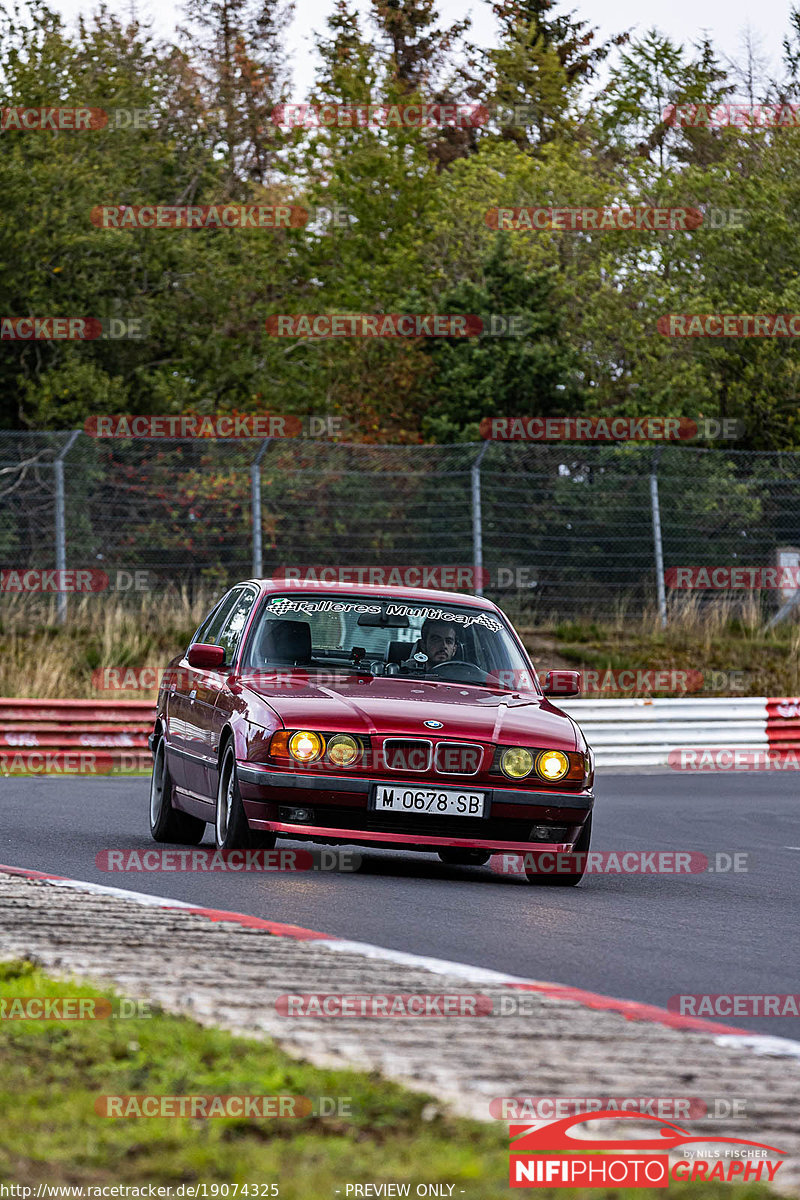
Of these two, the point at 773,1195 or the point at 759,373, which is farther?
the point at 759,373

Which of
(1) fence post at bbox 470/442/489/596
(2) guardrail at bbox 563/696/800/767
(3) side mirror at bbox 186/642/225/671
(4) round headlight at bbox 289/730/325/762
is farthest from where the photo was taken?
(1) fence post at bbox 470/442/489/596

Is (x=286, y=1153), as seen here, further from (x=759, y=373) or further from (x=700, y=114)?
(x=700, y=114)

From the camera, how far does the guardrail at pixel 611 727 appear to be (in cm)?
1973

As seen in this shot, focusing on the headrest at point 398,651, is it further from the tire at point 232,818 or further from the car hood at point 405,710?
the tire at point 232,818

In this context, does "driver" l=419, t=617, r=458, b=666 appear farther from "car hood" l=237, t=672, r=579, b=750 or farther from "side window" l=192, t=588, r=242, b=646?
"side window" l=192, t=588, r=242, b=646

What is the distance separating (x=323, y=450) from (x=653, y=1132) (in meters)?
21.4

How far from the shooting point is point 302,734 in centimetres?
930

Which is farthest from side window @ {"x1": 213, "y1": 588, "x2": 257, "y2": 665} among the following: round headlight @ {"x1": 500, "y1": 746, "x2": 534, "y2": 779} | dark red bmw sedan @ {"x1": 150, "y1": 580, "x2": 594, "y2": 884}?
round headlight @ {"x1": 500, "y1": 746, "x2": 534, "y2": 779}

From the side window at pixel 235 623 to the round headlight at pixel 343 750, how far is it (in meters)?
1.54

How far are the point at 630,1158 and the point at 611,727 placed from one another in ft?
59.9

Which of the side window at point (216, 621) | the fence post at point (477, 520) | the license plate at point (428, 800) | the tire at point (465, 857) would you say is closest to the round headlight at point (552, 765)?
the license plate at point (428, 800)

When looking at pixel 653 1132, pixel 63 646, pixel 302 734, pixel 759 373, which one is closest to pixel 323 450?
pixel 63 646

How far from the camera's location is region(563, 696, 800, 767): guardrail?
2186cm

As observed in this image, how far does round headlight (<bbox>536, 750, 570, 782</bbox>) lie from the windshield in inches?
43.7
